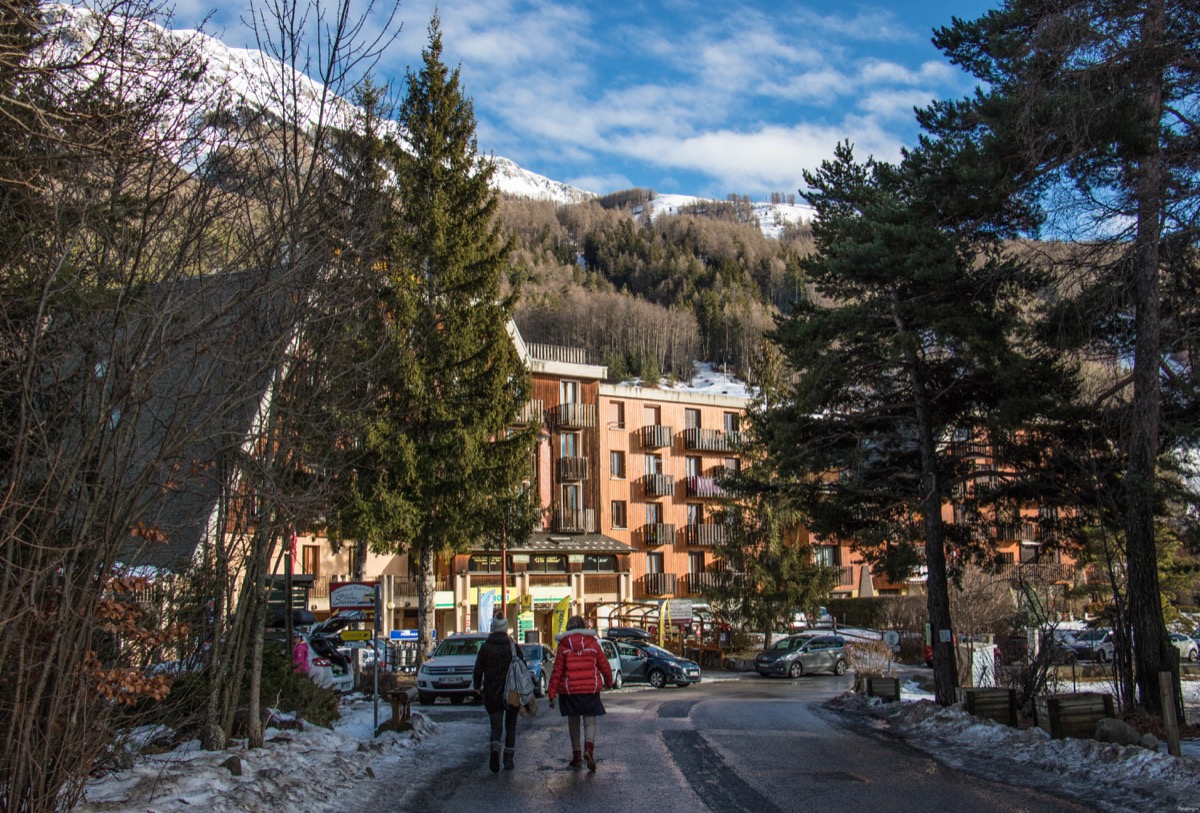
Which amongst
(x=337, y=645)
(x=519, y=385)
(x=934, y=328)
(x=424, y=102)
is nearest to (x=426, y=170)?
(x=424, y=102)

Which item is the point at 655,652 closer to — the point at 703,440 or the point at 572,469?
the point at 572,469

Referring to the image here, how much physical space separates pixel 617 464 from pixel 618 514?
107 inches

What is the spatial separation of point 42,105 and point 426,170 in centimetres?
2325

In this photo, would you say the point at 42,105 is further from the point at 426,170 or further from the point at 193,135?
the point at 426,170

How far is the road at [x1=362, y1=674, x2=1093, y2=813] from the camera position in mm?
9461

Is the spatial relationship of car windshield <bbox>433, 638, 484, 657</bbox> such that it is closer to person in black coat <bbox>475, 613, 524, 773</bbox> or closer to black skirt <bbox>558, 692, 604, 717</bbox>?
person in black coat <bbox>475, 613, 524, 773</bbox>

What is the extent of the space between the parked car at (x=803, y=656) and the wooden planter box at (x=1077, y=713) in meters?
26.5

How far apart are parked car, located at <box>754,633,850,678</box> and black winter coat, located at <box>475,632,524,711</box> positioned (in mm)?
29124

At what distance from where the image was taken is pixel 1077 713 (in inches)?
525

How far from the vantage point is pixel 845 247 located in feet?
65.1

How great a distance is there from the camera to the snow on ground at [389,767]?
336 inches

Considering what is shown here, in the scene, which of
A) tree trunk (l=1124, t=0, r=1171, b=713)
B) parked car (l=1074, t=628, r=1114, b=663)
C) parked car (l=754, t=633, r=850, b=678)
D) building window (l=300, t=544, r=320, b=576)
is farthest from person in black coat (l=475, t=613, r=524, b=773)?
building window (l=300, t=544, r=320, b=576)

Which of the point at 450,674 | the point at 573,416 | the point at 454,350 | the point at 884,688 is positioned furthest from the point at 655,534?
the point at 884,688

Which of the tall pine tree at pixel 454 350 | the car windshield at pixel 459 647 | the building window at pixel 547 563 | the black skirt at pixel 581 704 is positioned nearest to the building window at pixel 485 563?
the building window at pixel 547 563
